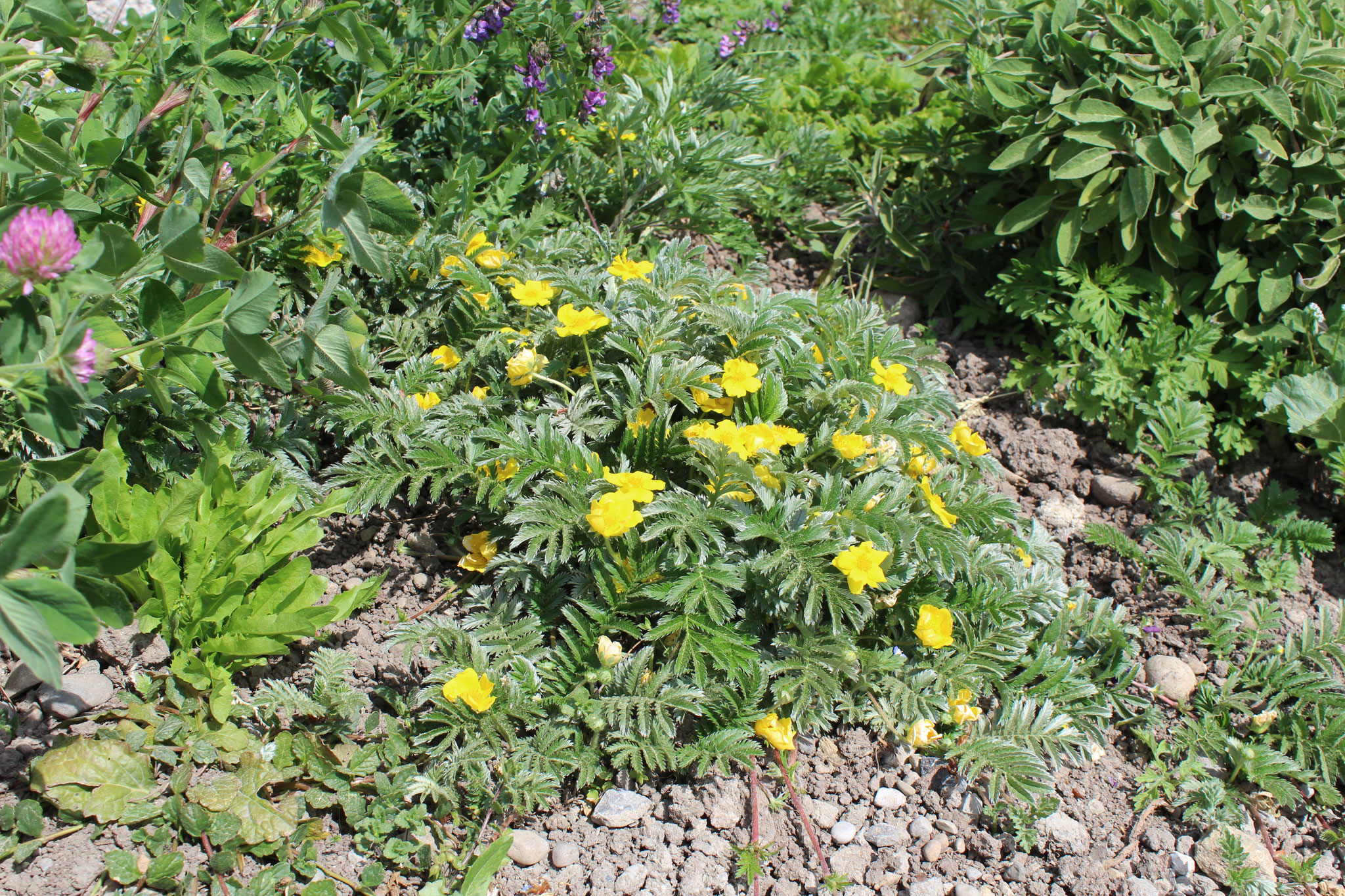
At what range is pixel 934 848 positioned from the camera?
6.67 feet

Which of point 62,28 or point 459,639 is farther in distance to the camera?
point 459,639

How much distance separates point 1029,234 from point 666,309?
1.65 metres

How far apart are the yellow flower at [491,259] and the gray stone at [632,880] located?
1.60 metres

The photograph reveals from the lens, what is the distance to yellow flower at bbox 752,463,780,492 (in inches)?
83.6

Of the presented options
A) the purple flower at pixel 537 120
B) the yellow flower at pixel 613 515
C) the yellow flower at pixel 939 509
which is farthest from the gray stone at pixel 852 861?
the purple flower at pixel 537 120

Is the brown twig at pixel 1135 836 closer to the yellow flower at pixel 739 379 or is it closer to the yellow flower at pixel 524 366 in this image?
the yellow flower at pixel 739 379

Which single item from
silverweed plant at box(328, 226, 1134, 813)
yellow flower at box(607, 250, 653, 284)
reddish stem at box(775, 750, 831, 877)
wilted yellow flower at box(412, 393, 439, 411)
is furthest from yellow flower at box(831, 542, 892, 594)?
wilted yellow flower at box(412, 393, 439, 411)

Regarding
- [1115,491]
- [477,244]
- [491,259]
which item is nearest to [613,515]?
[491,259]

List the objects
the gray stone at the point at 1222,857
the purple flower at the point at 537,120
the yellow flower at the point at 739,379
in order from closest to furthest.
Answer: the gray stone at the point at 1222,857, the yellow flower at the point at 739,379, the purple flower at the point at 537,120

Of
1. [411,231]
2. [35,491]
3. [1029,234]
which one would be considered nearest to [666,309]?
[411,231]

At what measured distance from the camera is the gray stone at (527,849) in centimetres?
190

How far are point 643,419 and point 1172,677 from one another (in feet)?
5.18

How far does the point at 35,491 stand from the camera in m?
1.76

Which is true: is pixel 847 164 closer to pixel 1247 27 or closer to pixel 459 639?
pixel 1247 27
